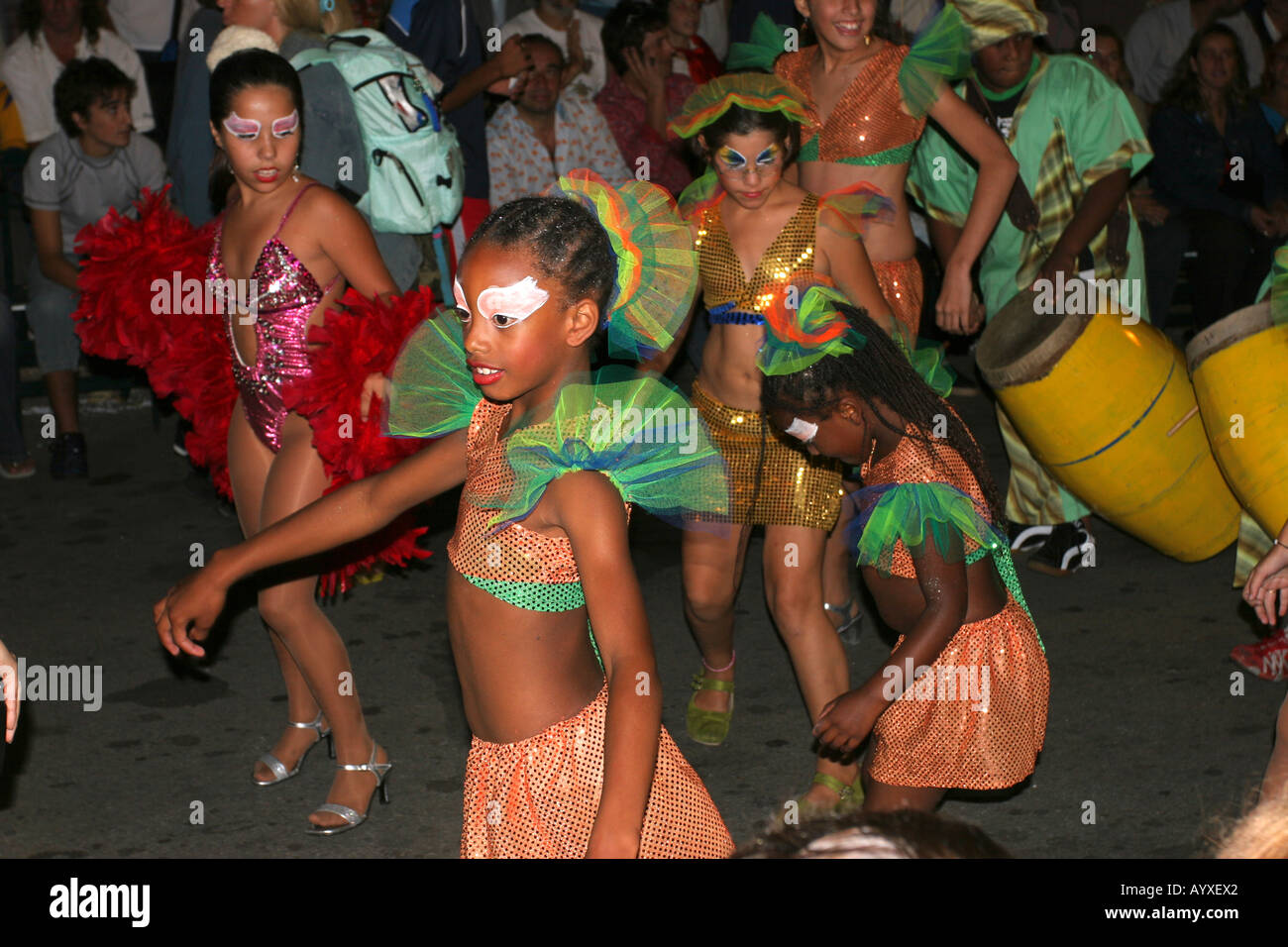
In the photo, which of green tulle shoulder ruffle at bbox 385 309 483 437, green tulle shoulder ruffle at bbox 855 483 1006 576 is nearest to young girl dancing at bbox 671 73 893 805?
green tulle shoulder ruffle at bbox 855 483 1006 576

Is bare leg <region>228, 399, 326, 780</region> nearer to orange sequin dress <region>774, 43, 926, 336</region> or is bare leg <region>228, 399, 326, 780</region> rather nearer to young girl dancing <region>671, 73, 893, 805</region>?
young girl dancing <region>671, 73, 893, 805</region>

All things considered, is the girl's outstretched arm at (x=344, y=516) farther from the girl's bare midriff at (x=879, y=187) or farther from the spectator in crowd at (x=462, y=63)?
the spectator in crowd at (x=462, y=63)

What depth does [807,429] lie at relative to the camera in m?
3.65

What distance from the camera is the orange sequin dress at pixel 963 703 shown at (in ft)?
11.8

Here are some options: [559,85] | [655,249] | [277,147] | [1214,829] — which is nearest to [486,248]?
[655,249]

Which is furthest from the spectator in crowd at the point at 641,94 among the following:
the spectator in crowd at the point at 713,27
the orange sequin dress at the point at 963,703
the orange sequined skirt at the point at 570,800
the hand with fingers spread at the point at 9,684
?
the hand with fingers spread at the point at 9,684

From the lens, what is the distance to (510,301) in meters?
2.78

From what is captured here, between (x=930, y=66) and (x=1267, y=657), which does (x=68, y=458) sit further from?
(x=1267, y=657)

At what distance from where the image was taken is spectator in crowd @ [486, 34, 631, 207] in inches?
313

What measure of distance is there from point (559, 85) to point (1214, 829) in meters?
5.31

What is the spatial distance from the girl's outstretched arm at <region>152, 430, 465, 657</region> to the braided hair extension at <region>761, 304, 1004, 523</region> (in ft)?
2.94

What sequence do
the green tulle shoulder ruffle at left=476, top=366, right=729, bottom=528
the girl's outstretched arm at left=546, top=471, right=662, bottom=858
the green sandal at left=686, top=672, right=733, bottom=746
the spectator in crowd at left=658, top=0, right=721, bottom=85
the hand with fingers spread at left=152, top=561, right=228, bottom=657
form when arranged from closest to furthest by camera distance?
the girl's outstretched arm at left=546, top=471, right=662, bottom=858, the green tulle shoulder ruffle at left=476, top=366, right=729, bottom=528, the hand with fingers spread at left=152, top=561, right=228, bottom=657, the green sandal at left=686, top=672, right=733, bottom=746, the spectator in crowd at left=658, top=0, right=721, bottom=85

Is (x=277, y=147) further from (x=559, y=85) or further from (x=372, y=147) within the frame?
(x=559, y=85)

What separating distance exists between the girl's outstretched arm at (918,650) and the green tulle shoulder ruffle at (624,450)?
72 centimetres
